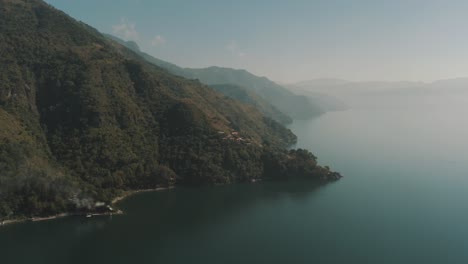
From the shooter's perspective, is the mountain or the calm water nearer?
the calm water

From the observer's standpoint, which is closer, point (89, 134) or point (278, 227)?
point (278, 227)

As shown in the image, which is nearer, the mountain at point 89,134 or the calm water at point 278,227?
the calm water at point 278,227

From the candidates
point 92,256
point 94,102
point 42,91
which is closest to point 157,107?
point 94,102

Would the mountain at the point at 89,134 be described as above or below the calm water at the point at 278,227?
above

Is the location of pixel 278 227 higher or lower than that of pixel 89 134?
lower
